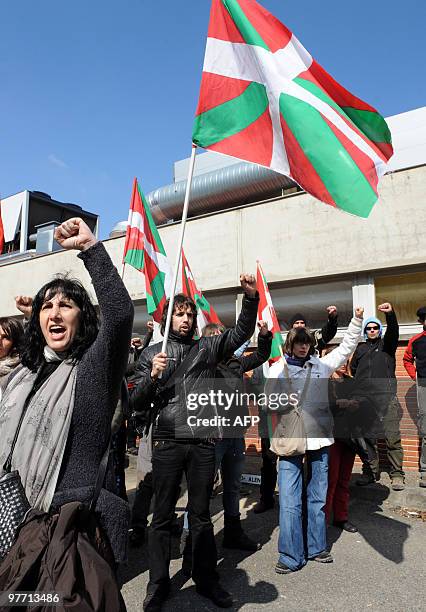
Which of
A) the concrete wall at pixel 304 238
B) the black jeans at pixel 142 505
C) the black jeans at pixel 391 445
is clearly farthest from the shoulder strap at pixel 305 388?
the concrete wall at pixel 304 238

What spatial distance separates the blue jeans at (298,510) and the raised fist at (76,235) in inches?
115

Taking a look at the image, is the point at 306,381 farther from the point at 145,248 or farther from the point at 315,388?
the point at 145,248

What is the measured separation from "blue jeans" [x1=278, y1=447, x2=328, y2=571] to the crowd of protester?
1 centimetres

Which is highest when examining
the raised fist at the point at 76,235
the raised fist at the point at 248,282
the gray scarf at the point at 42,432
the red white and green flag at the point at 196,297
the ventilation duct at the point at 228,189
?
the ventilation duct at the point at 228,189

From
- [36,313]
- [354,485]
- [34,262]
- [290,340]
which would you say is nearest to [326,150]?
[290,340]

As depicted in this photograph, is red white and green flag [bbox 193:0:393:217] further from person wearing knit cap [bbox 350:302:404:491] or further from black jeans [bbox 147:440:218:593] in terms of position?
person wearing knit cap [bbox 350:302:404:491]

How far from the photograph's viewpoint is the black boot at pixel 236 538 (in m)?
4.54

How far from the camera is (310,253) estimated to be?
8.34 m

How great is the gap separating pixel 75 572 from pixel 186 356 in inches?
88.5

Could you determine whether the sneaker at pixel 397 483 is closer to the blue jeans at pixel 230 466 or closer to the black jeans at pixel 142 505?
the blue jeans at pixel 230 466

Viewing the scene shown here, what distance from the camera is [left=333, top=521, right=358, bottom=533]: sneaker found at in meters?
5.00

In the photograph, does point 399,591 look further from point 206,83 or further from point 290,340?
point 206,83

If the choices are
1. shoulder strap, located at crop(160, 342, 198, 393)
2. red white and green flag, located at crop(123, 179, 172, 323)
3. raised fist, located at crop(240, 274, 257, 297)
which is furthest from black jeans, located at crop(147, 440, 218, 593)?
red white and green flag, located at crop(123, 179, 172, 323)

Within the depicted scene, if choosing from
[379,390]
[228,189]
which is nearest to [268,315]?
[379,390]
